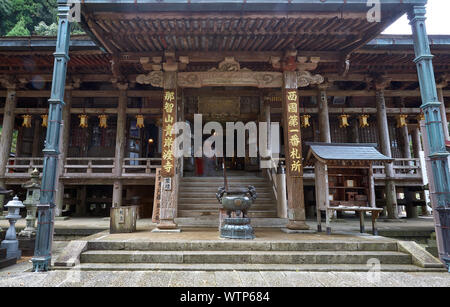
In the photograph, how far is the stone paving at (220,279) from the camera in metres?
3.74

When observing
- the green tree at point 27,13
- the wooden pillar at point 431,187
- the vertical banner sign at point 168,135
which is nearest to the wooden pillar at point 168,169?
the vertical banner sign at point 168,135

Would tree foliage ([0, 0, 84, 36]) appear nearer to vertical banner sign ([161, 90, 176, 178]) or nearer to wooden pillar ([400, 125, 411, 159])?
vertical banner sign ([161, 90, 176, 178])

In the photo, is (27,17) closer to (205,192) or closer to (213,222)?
(205,192)

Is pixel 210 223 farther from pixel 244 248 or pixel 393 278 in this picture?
pixel 393 278

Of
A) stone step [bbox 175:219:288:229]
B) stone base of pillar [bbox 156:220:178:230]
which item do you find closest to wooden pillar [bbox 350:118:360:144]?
stone step [bbox 175:219:288:229]

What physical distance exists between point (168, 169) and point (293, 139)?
12.3 ft

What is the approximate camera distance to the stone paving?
3.74 metres

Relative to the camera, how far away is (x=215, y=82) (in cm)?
774

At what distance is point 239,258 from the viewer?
4.75 meters

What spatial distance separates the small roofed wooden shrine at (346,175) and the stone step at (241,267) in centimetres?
186

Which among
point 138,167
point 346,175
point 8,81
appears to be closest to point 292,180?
point 346,175

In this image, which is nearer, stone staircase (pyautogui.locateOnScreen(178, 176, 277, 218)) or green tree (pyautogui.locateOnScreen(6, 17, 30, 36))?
stone staircase (pyautogui.locateOnScreen(178, 176, 277, 218))

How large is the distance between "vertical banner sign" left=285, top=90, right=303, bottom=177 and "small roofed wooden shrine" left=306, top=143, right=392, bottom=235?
1.35 feet

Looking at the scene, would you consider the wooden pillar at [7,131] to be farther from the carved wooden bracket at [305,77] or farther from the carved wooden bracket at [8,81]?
the carved wooden bracket at [305,77]
